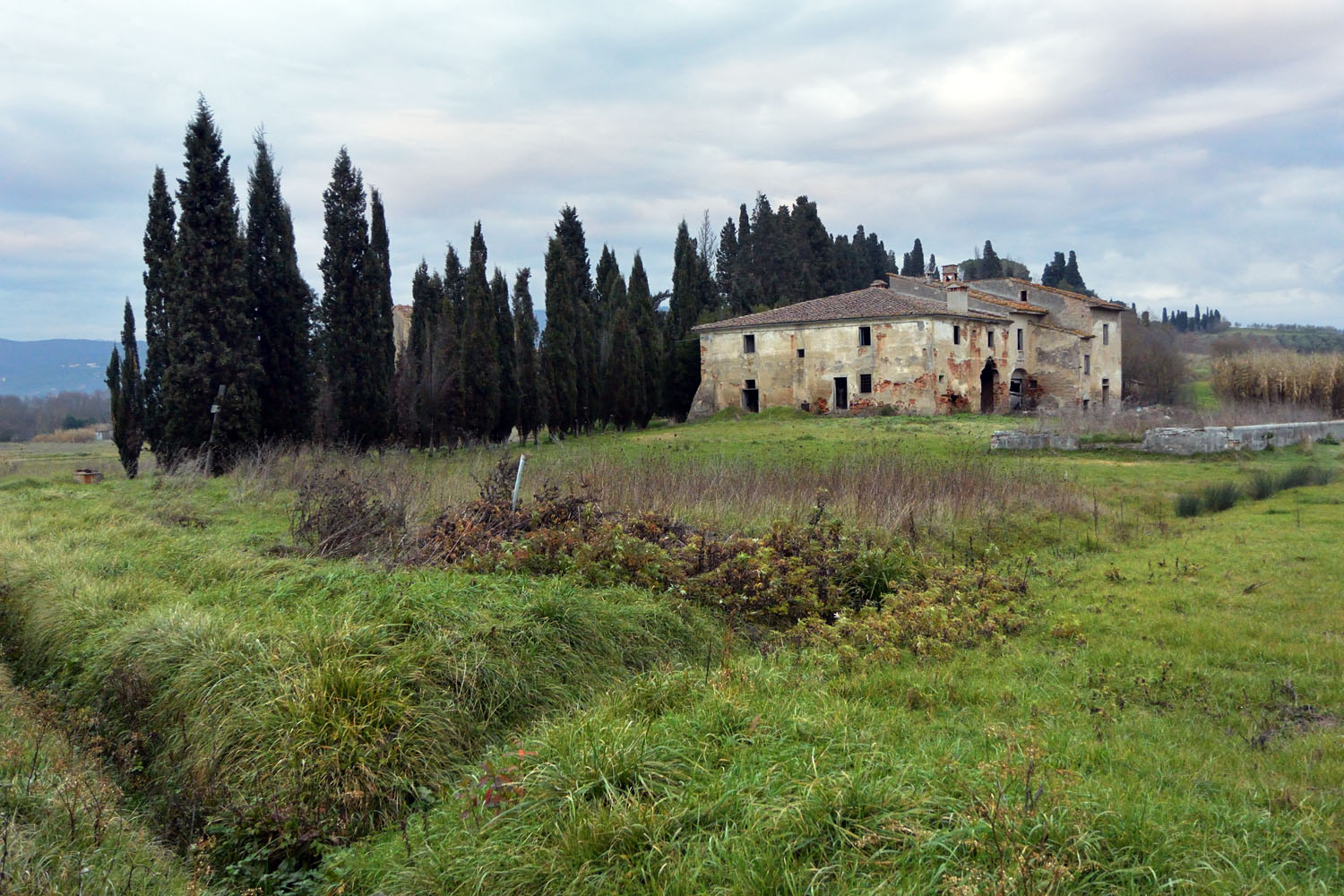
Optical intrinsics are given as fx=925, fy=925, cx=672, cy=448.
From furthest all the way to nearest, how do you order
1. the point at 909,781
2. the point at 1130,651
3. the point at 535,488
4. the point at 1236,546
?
1. the point at 535,488
2. the point at 1236,546
3. the point at 1130,651
4. the point at 909,781

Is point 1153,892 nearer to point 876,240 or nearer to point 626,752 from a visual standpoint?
point 626,752

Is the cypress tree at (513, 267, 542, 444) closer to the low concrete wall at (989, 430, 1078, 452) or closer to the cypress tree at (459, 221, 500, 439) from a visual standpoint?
the cypress tree at (459, 221, 500, 439)

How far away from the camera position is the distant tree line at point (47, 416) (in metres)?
66.9

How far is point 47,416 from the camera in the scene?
7488cm

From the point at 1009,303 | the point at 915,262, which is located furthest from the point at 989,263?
the point at 1009,303

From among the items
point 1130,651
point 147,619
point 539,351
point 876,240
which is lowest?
point 1130,651

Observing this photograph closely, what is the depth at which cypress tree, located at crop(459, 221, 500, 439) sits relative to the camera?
2955 cm

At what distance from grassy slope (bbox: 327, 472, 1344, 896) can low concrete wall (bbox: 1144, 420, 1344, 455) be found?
15.9m

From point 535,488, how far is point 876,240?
66.6 m

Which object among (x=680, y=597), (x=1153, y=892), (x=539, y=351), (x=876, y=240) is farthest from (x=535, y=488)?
(x=876, y=240)

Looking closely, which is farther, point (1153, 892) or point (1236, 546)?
point (1236, 546)

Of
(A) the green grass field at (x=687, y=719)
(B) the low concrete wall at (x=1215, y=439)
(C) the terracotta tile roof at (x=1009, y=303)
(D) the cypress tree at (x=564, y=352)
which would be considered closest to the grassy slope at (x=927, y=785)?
(A) the green grass field at (x=687, y=719)

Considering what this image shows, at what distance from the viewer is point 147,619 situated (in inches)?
280

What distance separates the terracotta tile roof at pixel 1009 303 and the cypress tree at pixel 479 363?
24902 millimetres
